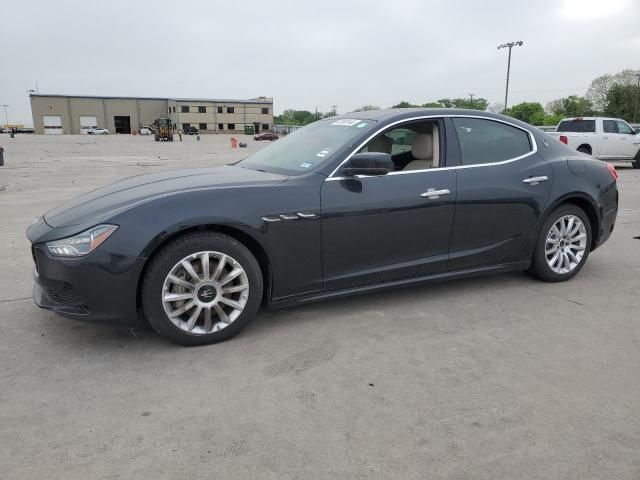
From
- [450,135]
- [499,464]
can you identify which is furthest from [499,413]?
[450,135]

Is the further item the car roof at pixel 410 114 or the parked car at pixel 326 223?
the car roof at pixel 410 114

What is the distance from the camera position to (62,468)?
2109mm

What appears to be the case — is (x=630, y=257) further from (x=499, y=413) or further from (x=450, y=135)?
(x=499, y=413)

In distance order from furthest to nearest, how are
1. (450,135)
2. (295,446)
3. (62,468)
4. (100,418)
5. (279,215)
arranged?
(450,135) → (279,215) → (100,418) → (295,446) → (62,468)

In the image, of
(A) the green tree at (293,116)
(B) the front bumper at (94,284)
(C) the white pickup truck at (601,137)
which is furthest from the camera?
(A) the green tree at (293,116)

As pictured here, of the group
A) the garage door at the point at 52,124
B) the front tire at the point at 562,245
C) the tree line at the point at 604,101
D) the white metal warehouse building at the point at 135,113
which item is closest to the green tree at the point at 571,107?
the tree line at the point at 604,101

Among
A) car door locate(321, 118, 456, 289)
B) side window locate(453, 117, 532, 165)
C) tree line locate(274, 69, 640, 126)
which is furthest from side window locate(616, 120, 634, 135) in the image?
tree line locate(274, 69, 640, 126)

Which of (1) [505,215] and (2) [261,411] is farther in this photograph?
(1) [505,215]

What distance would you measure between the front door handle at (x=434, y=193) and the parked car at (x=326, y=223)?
2cm

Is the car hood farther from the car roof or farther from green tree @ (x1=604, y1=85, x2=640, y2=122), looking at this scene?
green tree @ (x1=604, y1=85, x2=640, y2=122)

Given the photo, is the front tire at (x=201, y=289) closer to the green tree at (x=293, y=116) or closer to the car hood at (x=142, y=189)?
the car hood at (x=142, y=189)

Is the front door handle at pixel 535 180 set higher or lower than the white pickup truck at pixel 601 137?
lower

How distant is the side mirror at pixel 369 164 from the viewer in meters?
3.43

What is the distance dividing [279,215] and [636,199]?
30.0ft
